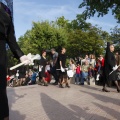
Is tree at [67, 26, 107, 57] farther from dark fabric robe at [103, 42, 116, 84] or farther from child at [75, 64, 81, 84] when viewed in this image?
dark fabric robe at [103, 42, 116, 84]

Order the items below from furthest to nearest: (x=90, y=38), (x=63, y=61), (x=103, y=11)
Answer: (x=90, y=38), (x=103, y=11), (x=63, y=61)

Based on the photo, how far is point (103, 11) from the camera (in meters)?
16.9

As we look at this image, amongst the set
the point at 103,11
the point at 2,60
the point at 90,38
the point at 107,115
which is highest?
the point at 90,38

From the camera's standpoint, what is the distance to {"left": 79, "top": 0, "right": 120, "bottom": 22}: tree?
16234mm

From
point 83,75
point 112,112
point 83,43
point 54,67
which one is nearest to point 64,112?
point 112,112

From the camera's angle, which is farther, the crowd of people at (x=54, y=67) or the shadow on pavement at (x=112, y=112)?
the shadow on pavement at (x=112, y=112)

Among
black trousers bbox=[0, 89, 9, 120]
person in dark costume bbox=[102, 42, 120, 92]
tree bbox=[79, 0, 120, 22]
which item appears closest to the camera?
black trousers bbox=[0, 89, 9, 120]

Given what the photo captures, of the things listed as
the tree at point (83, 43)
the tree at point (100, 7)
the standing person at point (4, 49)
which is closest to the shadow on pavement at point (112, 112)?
the standing person at point (4, 49)

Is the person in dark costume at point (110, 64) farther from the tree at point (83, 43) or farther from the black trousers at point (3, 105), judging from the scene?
the tree at point (83, 43)

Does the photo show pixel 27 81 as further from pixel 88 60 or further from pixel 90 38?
pixel 90 38

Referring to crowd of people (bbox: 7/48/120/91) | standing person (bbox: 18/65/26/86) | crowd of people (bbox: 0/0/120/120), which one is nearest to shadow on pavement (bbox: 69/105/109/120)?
crowd of people (bbox: 0/0/120/120)

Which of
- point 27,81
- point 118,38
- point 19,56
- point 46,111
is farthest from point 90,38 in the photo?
point 19,56

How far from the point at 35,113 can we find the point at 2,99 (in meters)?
3.65

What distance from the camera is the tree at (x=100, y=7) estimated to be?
53.3ft
